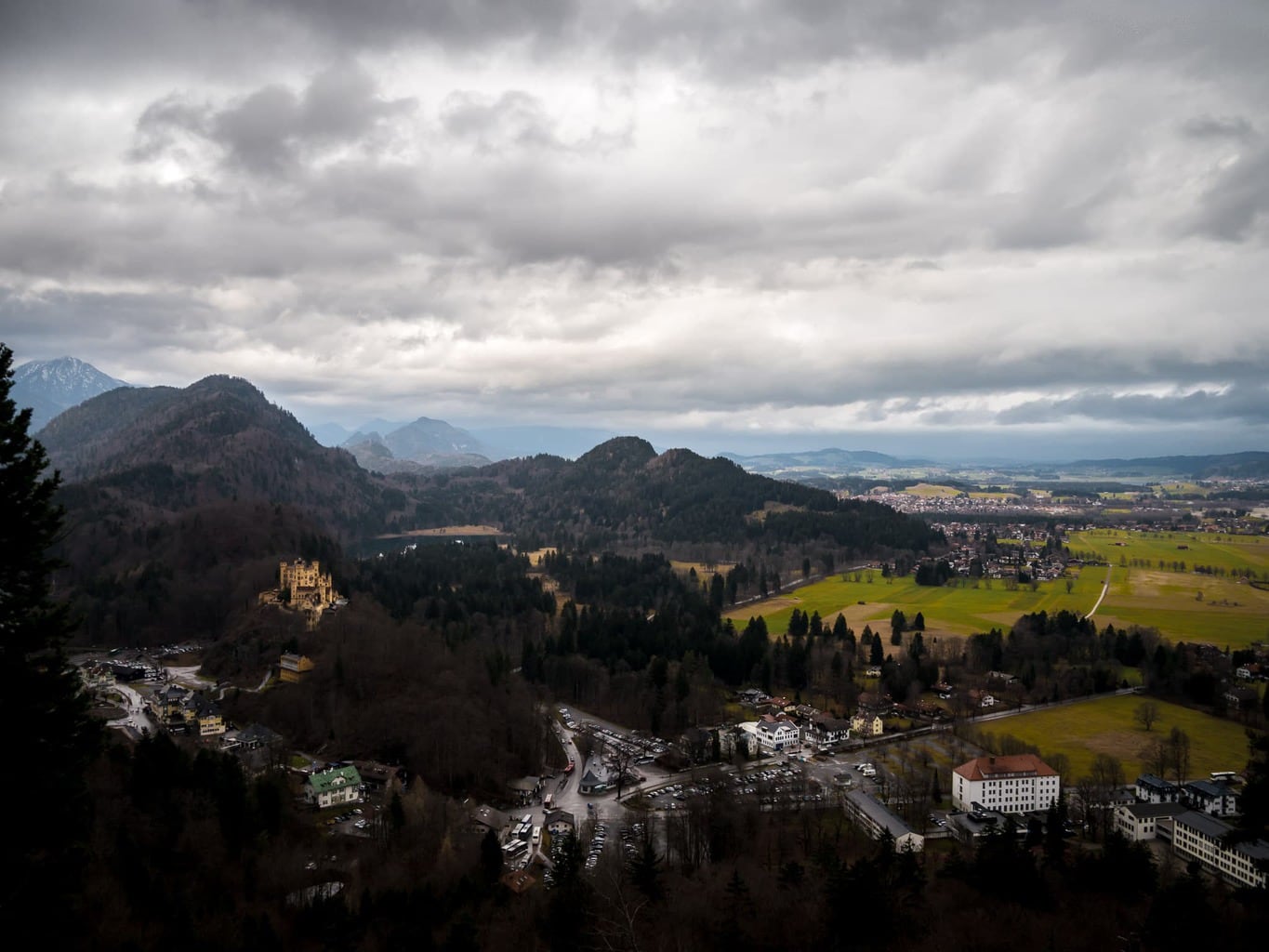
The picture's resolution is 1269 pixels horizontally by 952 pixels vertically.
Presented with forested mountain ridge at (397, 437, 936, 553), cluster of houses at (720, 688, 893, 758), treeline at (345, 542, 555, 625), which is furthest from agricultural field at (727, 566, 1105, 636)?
forested mountain ridge at (397, 437, 936, 553)

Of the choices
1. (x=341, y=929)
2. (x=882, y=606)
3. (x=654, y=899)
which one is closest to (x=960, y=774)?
(x=654, y=899)

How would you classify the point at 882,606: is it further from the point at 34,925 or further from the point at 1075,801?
the point at 34,925

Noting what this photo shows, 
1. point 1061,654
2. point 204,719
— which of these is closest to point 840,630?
point 1061,654

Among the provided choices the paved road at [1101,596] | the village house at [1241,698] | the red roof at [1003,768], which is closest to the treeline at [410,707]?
the red roof at [1003,768]

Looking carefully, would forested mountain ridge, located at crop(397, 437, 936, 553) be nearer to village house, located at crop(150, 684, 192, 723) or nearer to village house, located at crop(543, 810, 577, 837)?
village house, located at crop(150, 684, 192, 723)

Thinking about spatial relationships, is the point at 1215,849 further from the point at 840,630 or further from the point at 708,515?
the point at 708,515

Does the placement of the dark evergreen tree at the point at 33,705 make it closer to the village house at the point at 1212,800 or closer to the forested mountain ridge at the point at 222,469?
the village house at the point at 1212,800
